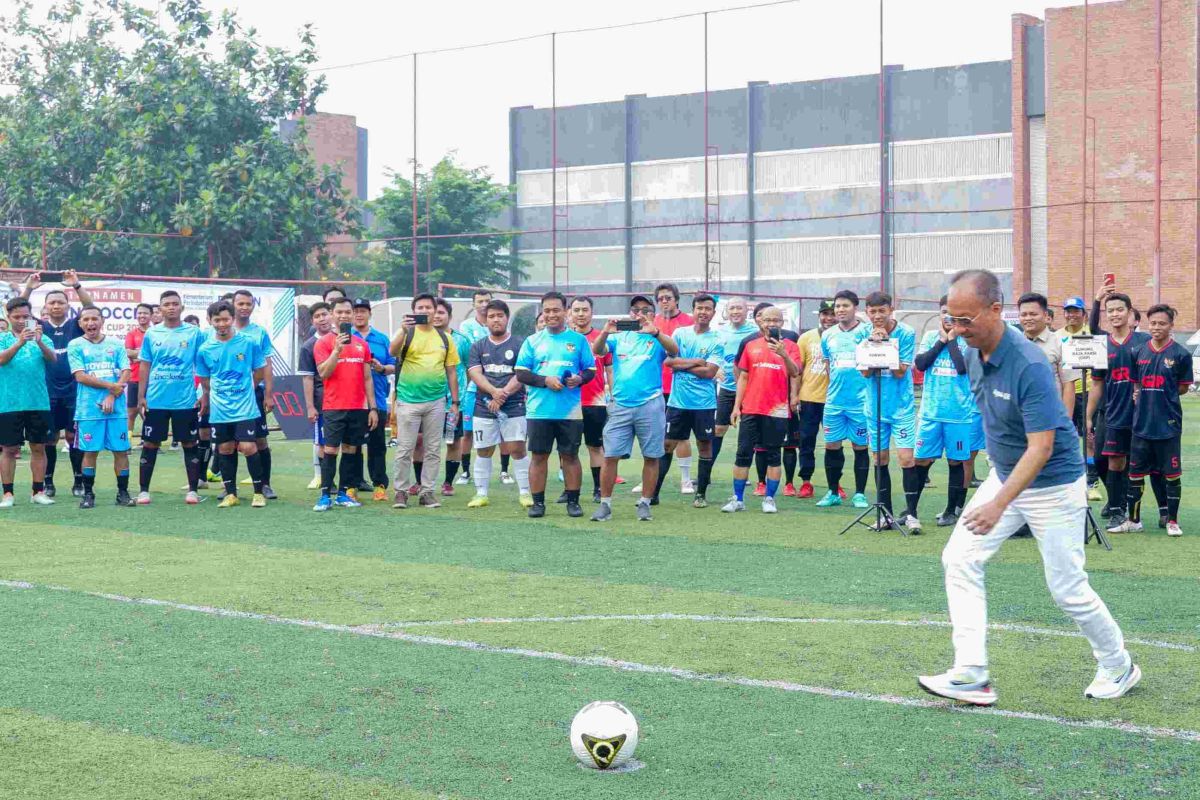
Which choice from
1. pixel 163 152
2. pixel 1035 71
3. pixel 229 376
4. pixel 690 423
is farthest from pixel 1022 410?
pixel 1035 71

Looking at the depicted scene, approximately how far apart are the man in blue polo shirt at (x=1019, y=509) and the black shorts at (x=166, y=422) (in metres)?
9.33

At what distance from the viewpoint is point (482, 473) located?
13.4 metres

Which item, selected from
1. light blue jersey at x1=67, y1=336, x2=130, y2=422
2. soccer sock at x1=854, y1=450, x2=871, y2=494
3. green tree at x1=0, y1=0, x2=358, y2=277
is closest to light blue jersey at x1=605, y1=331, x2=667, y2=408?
soccer sock at x1=854, y1=450, x2=871, y2=494

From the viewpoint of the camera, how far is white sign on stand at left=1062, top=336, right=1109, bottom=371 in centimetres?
1094

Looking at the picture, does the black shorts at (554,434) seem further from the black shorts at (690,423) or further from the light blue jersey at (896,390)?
the light blue jersey at (896,390)

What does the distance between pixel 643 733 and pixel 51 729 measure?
231cm

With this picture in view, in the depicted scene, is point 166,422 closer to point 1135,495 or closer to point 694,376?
point 694,376

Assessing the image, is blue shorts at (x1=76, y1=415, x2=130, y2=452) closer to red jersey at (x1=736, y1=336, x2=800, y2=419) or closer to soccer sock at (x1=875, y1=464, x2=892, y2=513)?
red jersey at (x1=736, y1=336, x2=800, y2=419)

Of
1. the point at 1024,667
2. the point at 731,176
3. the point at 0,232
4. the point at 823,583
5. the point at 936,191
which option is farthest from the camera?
the point at 731,176

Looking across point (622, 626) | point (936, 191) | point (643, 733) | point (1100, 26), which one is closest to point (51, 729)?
point (643, 733)

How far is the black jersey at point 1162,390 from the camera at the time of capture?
11109 mm

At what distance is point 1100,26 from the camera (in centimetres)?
4712

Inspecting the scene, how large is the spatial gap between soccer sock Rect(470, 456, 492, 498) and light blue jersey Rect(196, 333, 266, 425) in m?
2.17

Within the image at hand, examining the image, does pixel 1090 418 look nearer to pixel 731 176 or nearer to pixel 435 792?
pixel 435 792
